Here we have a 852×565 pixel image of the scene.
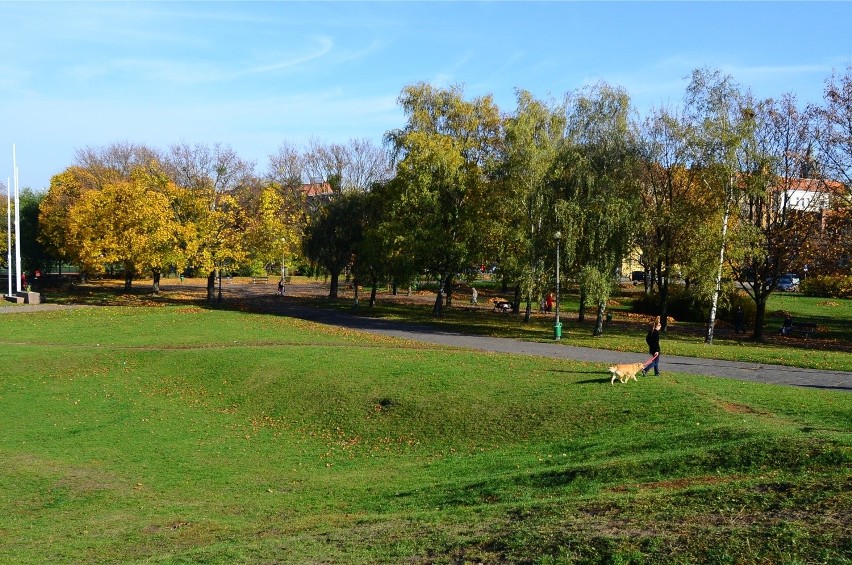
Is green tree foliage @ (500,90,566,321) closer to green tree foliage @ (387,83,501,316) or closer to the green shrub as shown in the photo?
green tree foliage @ (387,83,501,316)

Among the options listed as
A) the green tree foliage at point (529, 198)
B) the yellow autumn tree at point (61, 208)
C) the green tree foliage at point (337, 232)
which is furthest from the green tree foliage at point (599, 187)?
the yellow autumn tree at point (61, 208)

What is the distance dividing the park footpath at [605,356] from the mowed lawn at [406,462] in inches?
107

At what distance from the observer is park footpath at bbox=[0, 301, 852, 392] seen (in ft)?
79.0

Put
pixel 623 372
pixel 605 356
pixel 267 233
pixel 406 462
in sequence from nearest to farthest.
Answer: pixel 406 462 < pixel 623 372 < pixel 605 356 < pixel 267 233

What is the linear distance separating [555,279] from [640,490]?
87.0 feet

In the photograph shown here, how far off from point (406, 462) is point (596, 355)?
1461cm

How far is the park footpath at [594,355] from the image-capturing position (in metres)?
24.1

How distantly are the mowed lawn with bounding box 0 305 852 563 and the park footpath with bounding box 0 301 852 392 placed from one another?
104 inches

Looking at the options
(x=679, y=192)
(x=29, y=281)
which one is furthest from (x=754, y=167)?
(x=29, y=281)

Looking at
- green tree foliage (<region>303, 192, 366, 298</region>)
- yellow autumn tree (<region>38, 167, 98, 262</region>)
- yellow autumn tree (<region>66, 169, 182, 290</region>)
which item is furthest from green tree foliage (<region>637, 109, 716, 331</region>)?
yellow autumn tree (<region>38, 167, 98, 262</region>)

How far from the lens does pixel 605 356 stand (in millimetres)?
29953

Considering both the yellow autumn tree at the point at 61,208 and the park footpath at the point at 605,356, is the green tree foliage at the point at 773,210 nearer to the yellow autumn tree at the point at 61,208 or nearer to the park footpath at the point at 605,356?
the park footpath at the point at 605,356

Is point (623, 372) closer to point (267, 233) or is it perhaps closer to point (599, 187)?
point (599, 187)

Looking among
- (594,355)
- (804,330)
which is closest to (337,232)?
(594,355)
